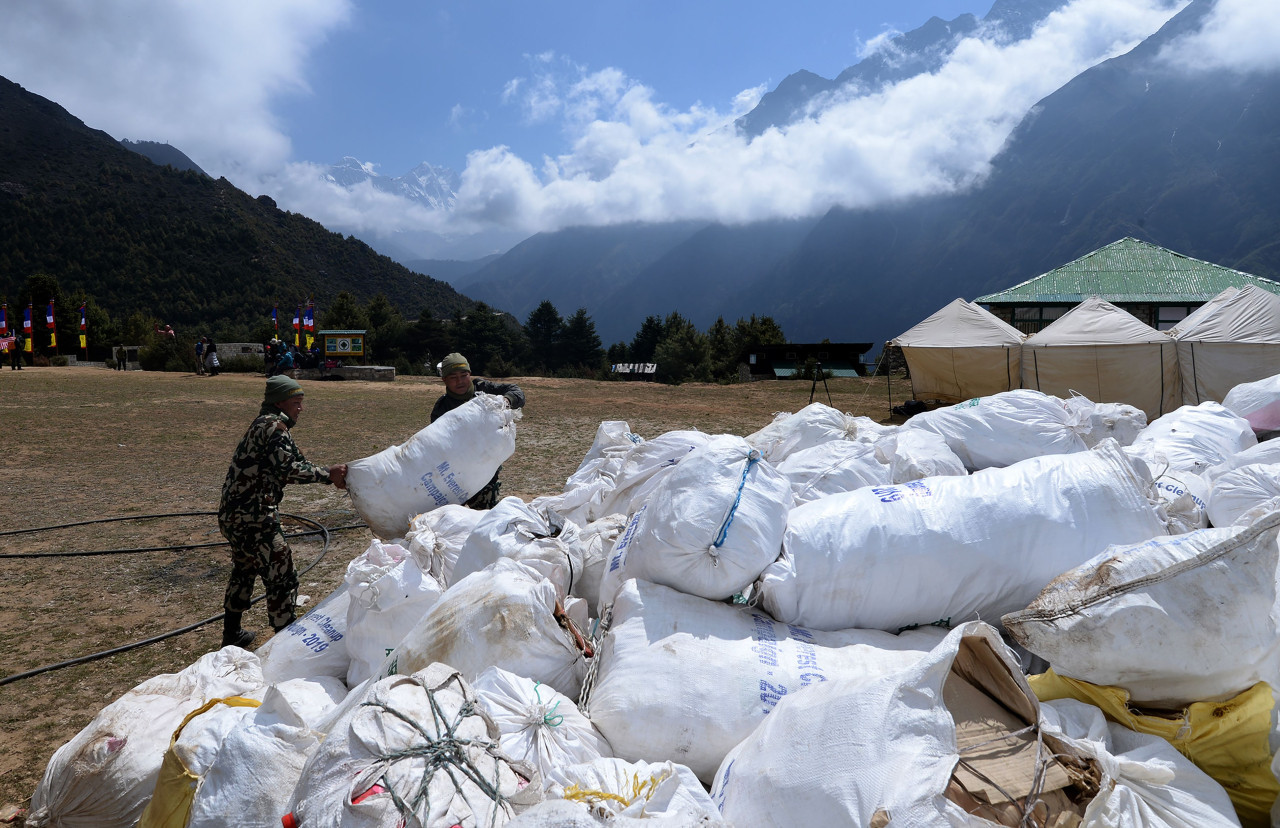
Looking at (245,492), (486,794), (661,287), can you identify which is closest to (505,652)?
(486,794)

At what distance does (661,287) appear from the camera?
638ft

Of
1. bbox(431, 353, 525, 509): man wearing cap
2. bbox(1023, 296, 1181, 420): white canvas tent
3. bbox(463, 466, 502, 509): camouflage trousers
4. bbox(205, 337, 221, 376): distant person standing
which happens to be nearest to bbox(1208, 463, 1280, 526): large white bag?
bbox(431, 353, 525, 509): man wearing cap

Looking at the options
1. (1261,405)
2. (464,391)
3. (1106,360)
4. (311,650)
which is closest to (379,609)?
(311,650)

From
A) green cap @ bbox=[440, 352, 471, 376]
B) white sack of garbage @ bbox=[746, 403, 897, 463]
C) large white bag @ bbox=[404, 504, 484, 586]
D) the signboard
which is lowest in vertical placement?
large white bag @ bbox=[404, 504, 484, 586]

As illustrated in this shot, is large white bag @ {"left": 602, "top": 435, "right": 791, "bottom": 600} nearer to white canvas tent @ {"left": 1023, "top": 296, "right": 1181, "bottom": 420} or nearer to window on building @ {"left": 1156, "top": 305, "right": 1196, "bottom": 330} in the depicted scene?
white canvas tent @ {"left": 1023, "top": 296, "right": 1181, "bottom": 420}

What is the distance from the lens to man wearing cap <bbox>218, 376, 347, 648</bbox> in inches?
133

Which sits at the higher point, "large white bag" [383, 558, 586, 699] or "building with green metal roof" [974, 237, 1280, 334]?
"building with green metal roof" [974, 237, 1280, 334]

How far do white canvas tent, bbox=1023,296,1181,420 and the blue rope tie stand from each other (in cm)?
1048

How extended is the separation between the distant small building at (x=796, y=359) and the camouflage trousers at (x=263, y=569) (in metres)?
24.3

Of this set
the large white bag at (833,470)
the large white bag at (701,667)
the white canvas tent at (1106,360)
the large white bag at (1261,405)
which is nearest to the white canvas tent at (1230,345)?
the white canvas tent at (1106,360)

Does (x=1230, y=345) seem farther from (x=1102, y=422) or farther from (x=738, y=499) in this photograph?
(x=738, y=499)

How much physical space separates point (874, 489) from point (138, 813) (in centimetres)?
245

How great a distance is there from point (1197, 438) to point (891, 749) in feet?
11.0

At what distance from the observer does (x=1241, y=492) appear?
97.1 inches
